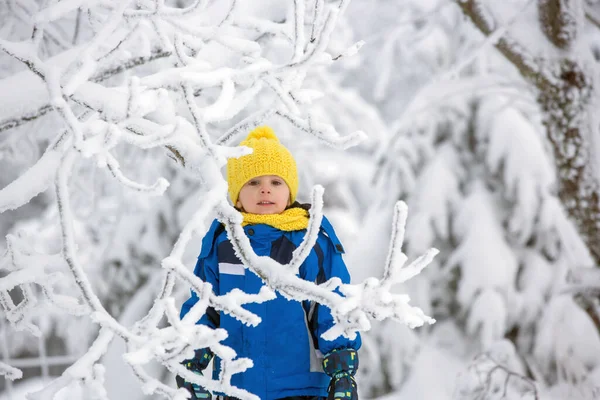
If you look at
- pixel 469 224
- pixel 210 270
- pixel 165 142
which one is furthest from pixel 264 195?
pixel 469 224

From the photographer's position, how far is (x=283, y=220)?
2.17 meters

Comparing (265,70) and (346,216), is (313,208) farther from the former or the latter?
(346,216)

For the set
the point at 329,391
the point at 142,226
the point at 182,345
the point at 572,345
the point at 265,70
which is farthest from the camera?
the point at 142,226

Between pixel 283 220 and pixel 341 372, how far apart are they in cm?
58

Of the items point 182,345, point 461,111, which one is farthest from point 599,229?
point 461,111

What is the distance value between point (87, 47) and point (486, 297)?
4845 mm

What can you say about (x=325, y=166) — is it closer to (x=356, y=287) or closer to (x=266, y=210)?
(x=266, y=210)

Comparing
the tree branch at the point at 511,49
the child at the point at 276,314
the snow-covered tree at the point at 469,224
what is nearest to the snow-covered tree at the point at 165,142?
the child at the point at 276,314

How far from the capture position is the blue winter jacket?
208cm

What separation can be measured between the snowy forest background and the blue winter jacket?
387mm

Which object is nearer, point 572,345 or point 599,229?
point 599,229

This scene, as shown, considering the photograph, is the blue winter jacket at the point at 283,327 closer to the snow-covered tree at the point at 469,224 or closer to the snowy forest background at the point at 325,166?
the snowy forest background at the point at 325,166

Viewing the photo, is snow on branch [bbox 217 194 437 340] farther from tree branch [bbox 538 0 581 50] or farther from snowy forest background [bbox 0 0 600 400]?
tree branch [bbox 538 0 581 50]

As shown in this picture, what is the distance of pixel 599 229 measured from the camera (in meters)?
3.21
